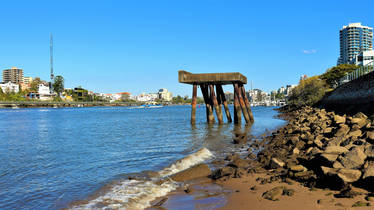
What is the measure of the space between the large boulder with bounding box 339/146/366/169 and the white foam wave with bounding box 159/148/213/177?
480 centimetres

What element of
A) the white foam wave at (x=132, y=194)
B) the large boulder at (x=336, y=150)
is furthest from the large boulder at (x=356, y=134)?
the white foam wave at (x=132, y=194)

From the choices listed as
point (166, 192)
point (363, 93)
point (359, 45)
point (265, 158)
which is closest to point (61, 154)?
point (166, 192)

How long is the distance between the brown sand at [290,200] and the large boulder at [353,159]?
0.64m

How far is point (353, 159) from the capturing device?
20.0 ft

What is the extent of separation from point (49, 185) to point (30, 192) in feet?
2.11

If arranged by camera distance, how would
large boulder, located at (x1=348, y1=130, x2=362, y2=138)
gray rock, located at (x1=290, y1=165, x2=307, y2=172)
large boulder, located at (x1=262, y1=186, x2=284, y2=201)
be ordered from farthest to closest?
large boulder, located at (x1=348, y1=130, x2=362, y2=138), gray rock, located at (x1=290, y1=165, x2=307, y2=172), large boulder, located at (x1=262, y1=186, x2=284, y2=201)

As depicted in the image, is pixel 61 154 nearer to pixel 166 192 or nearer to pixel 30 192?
pixel 30 192

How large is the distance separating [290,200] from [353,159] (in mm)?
1771

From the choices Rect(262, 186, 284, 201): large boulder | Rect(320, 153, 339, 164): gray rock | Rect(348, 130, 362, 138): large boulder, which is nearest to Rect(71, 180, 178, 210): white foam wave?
Rect(262, 186, 284, 201): large boulder

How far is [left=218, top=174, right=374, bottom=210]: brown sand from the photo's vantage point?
203 inches

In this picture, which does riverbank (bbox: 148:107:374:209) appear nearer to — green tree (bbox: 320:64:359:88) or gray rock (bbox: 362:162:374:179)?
gray rock (bbox: 362:162:374:179)

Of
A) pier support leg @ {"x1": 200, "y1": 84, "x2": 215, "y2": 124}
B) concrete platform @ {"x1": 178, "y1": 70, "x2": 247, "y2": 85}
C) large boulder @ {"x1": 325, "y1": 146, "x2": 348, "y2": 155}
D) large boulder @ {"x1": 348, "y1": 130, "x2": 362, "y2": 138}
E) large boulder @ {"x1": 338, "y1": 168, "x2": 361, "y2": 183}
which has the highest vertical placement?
concrete platform @ {"x1": 178, "y1": 70, "x2": 247, "y2": 85}

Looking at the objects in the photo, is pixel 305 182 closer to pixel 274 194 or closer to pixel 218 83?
pixel 274 194

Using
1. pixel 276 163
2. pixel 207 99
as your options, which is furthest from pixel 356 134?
pixel 207 99
